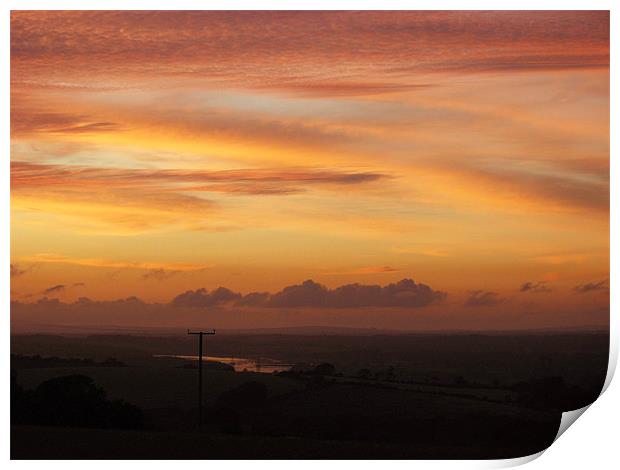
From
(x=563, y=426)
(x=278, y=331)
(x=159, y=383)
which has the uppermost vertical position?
(x=278, y=331)

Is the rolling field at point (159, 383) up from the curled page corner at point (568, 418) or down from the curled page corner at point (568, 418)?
up

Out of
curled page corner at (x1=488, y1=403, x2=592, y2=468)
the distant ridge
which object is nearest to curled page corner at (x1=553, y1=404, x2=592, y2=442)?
curled page corner at (x1=488, y1=403, x2=592, y2=468)

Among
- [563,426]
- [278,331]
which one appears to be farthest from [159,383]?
[563,426]

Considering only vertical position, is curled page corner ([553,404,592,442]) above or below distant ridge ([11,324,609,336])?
below

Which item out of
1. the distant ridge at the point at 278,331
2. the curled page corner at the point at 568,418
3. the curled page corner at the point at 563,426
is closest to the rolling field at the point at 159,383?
the distant ridge at the point at 278,331

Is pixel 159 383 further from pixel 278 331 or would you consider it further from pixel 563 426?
pixel 563 426

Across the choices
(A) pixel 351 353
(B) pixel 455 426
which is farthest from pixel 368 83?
(B) pixel 455 426

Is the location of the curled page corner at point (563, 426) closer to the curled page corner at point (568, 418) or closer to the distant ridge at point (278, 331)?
the curled page corner at point (568, 418)

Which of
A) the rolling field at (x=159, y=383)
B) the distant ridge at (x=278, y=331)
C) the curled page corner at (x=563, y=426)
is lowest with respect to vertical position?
the curled page corner at (x=563, y=426)

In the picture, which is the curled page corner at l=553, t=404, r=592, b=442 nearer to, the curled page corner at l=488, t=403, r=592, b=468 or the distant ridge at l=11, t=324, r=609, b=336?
the curled page corner at l=488, t=403, r=592, b=468

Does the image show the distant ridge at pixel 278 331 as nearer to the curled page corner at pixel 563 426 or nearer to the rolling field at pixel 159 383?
the rolling field at pixel 159 383
